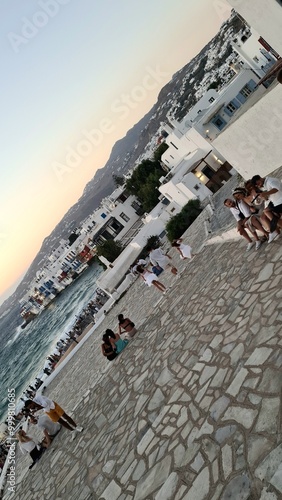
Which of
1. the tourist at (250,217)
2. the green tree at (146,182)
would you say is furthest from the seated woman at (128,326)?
the green tree at (146,182)

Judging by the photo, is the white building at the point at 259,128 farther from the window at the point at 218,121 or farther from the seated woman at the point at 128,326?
the window at the point at 218,121

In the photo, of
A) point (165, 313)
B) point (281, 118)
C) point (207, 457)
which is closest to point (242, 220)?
point (165, 313)

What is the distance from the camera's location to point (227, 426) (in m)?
3.80

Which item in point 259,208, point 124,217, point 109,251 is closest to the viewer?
point 259,208

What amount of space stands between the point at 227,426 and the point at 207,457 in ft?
1.25

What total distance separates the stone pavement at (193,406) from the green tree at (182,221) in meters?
23.6

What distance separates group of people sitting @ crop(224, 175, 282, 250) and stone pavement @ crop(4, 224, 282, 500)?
38 centimetres

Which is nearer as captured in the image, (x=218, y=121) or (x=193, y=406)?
(x=193, y=406)

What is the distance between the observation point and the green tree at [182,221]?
3344 cm

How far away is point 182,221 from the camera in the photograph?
3381 cm

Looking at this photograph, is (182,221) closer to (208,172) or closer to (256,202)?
(208,172)

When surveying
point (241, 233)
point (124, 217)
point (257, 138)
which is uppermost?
point (124, 217)

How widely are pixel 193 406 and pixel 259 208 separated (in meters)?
4.80

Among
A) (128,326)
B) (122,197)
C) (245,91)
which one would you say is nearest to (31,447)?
(128,326)
